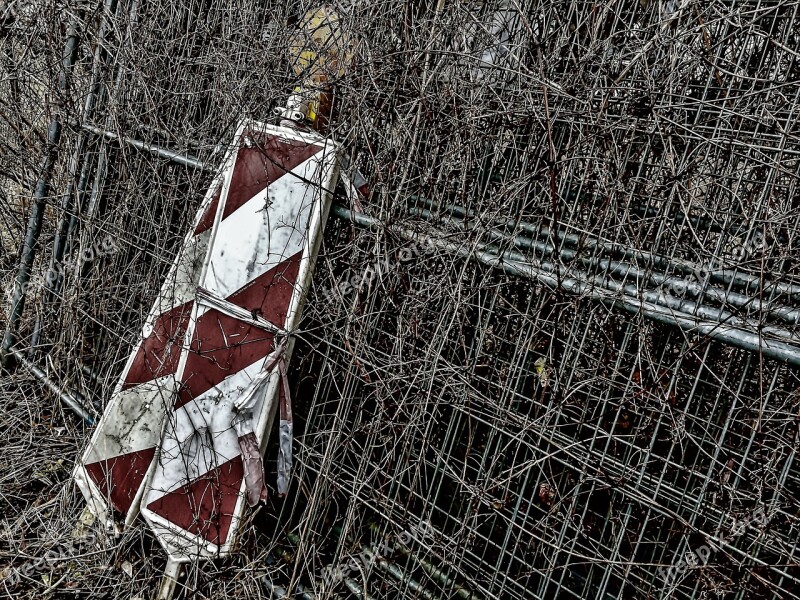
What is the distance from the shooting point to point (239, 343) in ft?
8.55

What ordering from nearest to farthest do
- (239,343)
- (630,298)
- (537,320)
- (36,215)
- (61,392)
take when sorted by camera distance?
(630,298) → (537,320) → (239,343) → (61,392) → (36,215)

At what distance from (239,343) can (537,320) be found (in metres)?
1.24

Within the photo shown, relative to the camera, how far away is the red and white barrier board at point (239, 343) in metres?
2.58

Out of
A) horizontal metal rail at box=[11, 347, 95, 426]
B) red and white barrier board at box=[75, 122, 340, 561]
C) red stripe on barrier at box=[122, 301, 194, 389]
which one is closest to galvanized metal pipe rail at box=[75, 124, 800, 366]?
red and white barrier board at box=[75, 122, 340, 561]

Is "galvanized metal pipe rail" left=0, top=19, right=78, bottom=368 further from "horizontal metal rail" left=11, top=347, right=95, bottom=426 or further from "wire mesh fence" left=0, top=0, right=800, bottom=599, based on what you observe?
"wire mesh fence" left=0, top=0, right=800, bottom=599

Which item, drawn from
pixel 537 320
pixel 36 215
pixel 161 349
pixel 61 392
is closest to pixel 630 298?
pixel 537 320

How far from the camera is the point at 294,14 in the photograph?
139 inches

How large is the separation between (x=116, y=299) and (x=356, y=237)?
1773 millimetres

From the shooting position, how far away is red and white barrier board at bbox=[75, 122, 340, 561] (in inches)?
102

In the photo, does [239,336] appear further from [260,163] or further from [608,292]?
[608,292]

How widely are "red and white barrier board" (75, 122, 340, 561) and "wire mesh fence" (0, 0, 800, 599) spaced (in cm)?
17

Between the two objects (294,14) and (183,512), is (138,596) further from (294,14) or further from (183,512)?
(294,14)

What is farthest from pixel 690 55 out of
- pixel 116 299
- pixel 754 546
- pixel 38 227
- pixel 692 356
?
pixel 38 227

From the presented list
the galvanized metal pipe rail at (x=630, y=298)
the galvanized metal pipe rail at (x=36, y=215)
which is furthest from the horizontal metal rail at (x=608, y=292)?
the galvanized metal pipe rail at (x=36, y=215)
